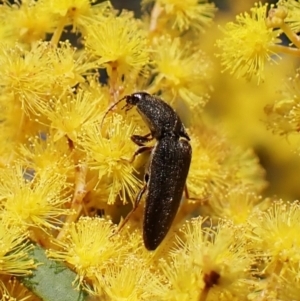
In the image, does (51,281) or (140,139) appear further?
(140,139)

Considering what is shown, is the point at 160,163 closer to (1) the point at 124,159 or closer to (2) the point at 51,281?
(1) the point at 124,159

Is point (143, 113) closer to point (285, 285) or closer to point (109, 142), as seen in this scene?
point (109, 142)

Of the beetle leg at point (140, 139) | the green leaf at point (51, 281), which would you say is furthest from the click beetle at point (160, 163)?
the green leaf at point (51, 281)

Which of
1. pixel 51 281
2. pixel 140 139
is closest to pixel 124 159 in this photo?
pixel 140 139

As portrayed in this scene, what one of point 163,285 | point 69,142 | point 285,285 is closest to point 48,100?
point 69,142

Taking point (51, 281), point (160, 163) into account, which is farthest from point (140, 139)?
point (51, 281)

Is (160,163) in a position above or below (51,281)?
above
